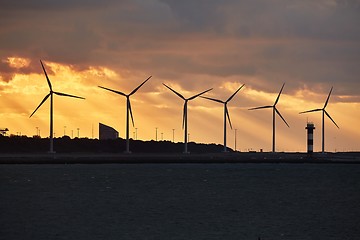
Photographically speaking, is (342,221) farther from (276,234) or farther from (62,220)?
(62,220)

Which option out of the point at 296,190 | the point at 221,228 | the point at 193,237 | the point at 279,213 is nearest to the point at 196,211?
the point at 279,213

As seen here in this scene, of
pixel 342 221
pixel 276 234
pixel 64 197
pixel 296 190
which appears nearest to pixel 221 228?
pixel 276 234

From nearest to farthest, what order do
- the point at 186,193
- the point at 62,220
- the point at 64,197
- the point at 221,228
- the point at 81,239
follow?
the point at 81,239, the point at 221,228, the point at 62,220, the point at 64,197, the point at 186,193

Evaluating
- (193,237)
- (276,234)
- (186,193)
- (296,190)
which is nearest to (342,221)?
(276,234)

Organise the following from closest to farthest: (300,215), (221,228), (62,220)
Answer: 1. (221,228)
2. (62,220)
3. (300,215)

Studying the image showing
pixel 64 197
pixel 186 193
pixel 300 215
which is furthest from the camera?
pixel 186 193

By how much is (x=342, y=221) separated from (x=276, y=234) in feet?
55.1

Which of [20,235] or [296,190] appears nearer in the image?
[20,235]

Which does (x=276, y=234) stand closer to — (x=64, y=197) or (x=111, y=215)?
(x=111, y=215)

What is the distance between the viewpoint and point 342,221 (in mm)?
117688

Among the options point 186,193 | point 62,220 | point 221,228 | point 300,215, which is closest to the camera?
point 221,228

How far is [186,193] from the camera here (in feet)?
536

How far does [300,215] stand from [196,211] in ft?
45.0

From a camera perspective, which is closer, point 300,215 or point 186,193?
point 300,215
